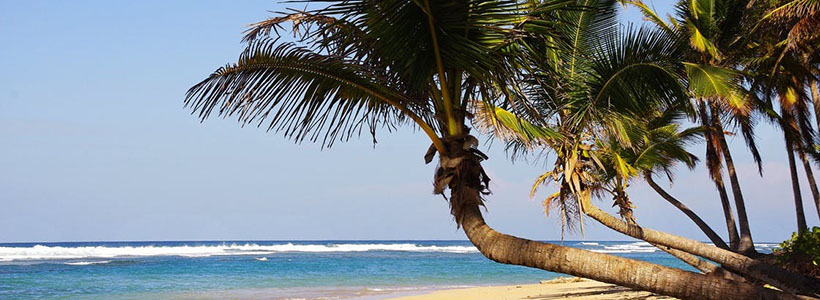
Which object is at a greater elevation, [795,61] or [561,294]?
[795,61]

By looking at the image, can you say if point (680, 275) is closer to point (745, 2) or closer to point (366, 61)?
point (366, 61)

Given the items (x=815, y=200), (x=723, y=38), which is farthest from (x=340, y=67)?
(x=815, y=200)

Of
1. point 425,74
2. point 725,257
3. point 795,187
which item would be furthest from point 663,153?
point 425,74

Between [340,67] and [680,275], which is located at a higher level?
[340,67]

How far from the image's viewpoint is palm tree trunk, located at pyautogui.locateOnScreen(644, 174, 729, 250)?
488 inches

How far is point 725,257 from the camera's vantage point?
748cm

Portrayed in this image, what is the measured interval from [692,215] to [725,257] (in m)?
5.46

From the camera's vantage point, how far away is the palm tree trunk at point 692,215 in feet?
40.6

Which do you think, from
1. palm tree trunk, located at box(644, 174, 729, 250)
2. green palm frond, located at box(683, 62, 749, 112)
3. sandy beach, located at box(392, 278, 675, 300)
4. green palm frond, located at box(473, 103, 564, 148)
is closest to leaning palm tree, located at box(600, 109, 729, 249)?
palm tree trunk, located at box(644, 174, 729, 250)

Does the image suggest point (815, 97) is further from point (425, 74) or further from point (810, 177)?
point (425, 74)

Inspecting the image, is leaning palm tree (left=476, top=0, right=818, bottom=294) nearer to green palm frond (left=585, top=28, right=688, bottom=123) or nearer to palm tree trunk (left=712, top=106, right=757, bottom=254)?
green palm frond (left=585, top=28, right=688, bottom=123)

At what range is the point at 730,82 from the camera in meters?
7.91

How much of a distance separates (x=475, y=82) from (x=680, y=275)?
1.94m

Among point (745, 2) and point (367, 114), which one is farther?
point (745, 2)
